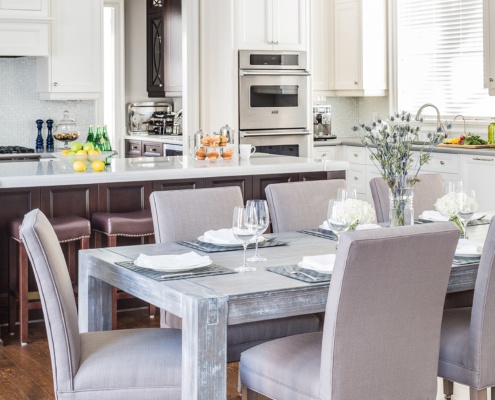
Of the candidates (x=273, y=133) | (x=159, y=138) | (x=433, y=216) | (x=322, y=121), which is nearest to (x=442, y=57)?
(x=322, y=121)

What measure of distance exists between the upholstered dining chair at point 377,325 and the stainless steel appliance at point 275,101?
Answer: 4880 millimetres

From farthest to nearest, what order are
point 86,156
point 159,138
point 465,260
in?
point 159,138 < point 86,156 < point 465,260

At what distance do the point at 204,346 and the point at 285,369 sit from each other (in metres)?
0.27

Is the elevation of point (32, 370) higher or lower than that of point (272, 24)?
lower

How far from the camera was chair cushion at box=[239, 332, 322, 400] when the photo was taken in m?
2.44

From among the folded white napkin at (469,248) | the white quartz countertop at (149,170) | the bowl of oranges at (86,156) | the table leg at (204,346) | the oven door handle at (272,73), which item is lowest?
the table leg at (204,346)

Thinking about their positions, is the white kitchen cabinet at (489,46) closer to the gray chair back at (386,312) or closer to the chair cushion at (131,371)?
the gray chair back at (386,312)

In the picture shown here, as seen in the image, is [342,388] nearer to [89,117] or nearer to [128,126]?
[89,117]

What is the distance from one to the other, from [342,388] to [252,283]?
0.41 m

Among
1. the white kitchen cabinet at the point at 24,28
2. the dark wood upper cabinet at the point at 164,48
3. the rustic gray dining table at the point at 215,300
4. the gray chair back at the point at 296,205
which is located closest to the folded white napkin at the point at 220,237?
the rustic gray dining table at the point at 215,300

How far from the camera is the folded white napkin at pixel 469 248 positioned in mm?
2920

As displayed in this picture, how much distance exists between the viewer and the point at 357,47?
7930 millimetres

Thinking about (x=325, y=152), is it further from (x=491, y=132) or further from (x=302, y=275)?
(x=302, y=275)

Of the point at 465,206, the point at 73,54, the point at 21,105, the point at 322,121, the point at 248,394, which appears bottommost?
the point at 248,394
